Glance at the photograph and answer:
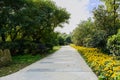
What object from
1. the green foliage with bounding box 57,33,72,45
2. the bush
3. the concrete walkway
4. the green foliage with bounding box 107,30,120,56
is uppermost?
the green foliage with bounding box 57,33,72,45

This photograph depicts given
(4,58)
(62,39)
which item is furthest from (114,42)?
(62,39)

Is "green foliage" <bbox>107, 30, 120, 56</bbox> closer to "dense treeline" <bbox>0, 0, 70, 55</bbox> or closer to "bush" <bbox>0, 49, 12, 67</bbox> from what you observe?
"bush" <bbox>0, 49, 12, 67</bbox>

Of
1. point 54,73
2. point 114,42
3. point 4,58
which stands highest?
point 114,42

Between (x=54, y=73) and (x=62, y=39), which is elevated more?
(x=62, y=39)

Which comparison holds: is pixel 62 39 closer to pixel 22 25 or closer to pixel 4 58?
pixel 22 25

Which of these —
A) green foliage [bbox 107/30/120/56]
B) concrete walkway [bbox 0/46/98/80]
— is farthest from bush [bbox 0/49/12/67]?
green foliage [bbox 107/30/120/56]

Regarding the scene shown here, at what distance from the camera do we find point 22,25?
22.3m

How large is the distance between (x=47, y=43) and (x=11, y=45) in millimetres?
8894

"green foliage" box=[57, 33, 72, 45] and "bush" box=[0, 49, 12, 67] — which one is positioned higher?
"green foliage" box=[57, 33, 72, 45]

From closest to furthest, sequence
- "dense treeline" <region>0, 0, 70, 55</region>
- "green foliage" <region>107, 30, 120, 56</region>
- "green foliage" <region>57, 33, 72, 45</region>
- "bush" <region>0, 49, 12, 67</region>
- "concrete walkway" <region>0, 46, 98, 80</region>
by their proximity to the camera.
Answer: "green foliage" <region>107, 30, 120, 56</region>
"concrete walkway" <region>0, 46, 98, 80</region>
"bush" <region>0, 49, 12, 67</region>
"dense treeline" <region>0, 0, 70, 55</region>
"green foliage" <region>57, 33, 72, 45</region>

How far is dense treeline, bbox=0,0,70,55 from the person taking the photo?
2181cm

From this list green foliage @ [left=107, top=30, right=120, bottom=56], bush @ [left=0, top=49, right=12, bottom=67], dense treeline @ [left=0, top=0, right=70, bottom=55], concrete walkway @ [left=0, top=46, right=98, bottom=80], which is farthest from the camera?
dense treeline @ [left=0, top=0, right=70, bottom=55]

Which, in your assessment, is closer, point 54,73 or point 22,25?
point 54,73

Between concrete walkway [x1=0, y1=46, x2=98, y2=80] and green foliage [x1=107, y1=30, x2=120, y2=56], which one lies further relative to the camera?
concrete walkway [x1=0, y1=46, x2=98, y2=80]
